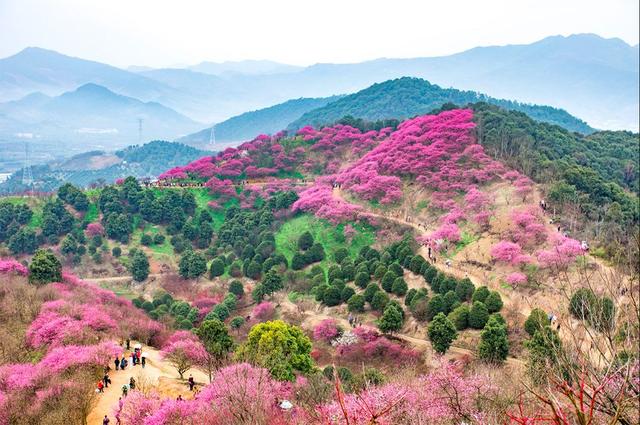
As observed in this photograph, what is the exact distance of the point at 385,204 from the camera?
48281 millimetres

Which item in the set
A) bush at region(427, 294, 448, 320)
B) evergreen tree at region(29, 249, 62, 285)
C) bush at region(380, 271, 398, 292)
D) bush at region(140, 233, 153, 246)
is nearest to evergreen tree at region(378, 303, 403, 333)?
bush at region(427, 294, 448, 320)

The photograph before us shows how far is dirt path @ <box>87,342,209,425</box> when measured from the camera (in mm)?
20797

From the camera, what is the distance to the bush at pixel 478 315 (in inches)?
1120

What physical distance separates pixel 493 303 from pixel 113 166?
128m

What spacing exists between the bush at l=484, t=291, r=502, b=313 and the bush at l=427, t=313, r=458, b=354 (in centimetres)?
335

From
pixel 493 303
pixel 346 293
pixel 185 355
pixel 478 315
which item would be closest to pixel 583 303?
pixel 185 355

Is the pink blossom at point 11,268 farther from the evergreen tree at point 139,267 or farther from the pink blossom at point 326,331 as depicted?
the pink blossom at point 326,331

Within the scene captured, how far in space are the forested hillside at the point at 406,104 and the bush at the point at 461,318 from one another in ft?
277

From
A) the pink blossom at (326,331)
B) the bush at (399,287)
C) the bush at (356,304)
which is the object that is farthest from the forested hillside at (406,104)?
the pink blossom at (326,331)

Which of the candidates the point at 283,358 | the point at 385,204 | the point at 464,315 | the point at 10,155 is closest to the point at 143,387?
the point at 283,358

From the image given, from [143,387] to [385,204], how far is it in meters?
32.1

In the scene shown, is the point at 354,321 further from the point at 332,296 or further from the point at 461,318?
the point at 461,318

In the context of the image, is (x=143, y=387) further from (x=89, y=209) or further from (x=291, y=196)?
(x=89, y=209)

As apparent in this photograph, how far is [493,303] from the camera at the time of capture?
95.9 ft
